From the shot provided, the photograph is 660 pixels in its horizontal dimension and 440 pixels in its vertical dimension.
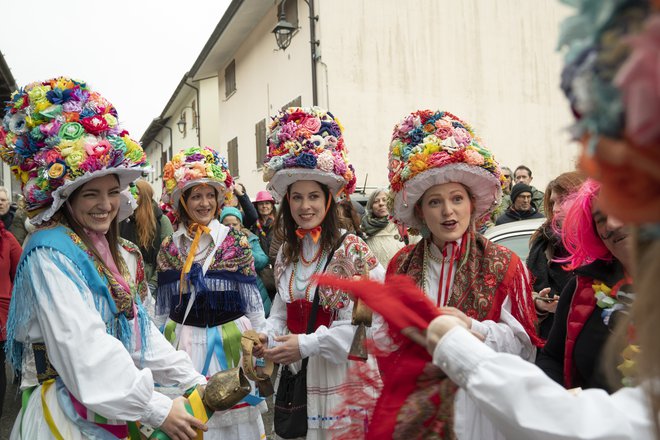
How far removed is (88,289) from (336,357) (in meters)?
1.57

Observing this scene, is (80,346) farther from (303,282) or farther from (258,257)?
(258,257)

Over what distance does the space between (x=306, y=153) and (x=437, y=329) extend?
243 cm

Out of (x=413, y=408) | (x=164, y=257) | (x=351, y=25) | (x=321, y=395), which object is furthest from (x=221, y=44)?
(x=413, y=408)

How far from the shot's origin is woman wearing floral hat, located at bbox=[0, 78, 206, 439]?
2342 millimetres

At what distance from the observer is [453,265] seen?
305 centimetres

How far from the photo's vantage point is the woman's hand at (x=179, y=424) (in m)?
2.50

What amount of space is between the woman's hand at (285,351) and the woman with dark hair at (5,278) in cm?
287

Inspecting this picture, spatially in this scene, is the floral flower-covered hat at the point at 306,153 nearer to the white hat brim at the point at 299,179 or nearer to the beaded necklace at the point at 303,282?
the white hat brim at the point at 299,179

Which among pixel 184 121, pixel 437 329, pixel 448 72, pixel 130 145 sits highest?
pixel 184 121

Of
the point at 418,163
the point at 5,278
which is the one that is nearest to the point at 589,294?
the point at 418,163

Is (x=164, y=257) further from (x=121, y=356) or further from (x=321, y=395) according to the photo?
(x=121, y=356)

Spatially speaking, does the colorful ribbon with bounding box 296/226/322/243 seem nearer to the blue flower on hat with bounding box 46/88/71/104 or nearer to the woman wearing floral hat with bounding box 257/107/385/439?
the woman wearing floral hat with bounding box 257/107/385/439

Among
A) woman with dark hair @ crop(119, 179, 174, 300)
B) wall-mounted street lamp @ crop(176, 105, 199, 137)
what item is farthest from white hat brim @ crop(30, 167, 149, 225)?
wall-mounted street lamp @ crop(176, 105, 199, 137)

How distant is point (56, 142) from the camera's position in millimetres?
2637
